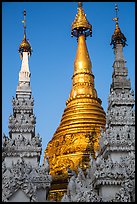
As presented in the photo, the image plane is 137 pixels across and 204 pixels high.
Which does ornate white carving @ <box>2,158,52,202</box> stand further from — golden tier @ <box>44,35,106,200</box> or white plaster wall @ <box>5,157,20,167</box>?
golden tier @ <box>44,35,106,200</box>

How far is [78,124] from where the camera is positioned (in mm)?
22625

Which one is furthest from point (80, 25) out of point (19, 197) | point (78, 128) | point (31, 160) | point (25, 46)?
point (19, 197)

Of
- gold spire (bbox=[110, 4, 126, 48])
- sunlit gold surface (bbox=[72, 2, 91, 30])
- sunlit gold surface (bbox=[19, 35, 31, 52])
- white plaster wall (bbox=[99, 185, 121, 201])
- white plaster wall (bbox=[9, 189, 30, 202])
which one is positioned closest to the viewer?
white plaster wall (bbox=[9, 189, 30, 202])

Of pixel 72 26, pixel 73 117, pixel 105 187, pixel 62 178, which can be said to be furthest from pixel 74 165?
pixel 72 26

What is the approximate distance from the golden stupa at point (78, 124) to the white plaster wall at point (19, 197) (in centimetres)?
533

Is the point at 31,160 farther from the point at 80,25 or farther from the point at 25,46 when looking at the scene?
the point at 80,25

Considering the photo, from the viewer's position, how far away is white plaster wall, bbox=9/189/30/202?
573 inches

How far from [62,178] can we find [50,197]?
972mm

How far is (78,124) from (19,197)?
8.44m

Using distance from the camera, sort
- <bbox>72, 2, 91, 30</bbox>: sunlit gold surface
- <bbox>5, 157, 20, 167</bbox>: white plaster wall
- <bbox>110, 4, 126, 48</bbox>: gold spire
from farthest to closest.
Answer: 1. <bbox>72, 2, 91, 30</bbox>: sunlit gold surface
2. <bbox>110, 4, 126, 48</bbox>: gold spire
3. <bbox>5, 157, 20, 167</bbox>: white plaster wall

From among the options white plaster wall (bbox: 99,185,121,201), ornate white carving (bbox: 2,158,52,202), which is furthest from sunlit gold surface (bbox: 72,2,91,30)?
white plaster wall (bbox: 99,185,121,201)

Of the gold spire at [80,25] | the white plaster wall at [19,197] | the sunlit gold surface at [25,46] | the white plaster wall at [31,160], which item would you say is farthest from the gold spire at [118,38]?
the white plaster wall at [19,197]

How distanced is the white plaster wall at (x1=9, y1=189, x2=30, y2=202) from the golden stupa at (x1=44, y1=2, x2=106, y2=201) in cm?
533

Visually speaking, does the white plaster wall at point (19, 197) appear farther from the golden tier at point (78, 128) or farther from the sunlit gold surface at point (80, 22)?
the sunlit gold surface at point (80, 22)
